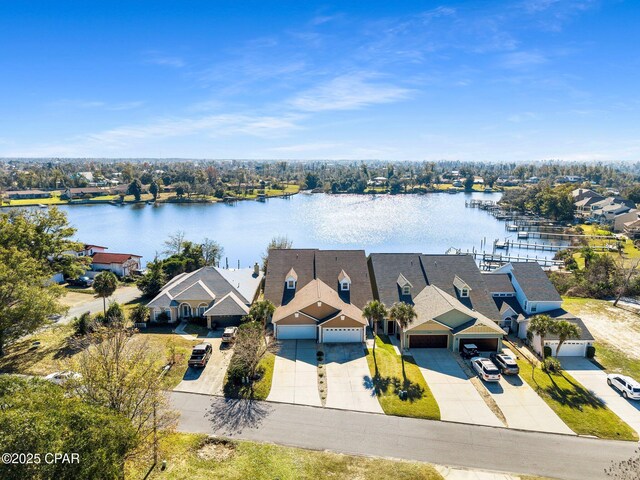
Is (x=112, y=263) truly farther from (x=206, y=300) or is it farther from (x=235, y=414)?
(x=235, y=414)

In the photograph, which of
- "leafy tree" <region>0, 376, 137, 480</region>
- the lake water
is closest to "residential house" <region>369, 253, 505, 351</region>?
"leafy tree" <region>0, 376, 137, 480</region>

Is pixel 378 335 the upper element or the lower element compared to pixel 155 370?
lower

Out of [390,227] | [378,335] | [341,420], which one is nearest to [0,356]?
[341,420]

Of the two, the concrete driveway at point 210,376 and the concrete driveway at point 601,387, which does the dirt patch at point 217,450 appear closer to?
the concrete driveway at point 210,376

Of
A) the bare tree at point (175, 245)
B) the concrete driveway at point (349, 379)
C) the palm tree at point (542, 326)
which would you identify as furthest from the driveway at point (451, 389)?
the bare tree at point (175, 245)

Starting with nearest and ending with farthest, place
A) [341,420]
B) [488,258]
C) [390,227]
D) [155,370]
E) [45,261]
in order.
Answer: [155,370] < [341,420] < [45,261] < [488,258] < [390,227]

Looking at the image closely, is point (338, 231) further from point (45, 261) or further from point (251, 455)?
point (251, 455)
